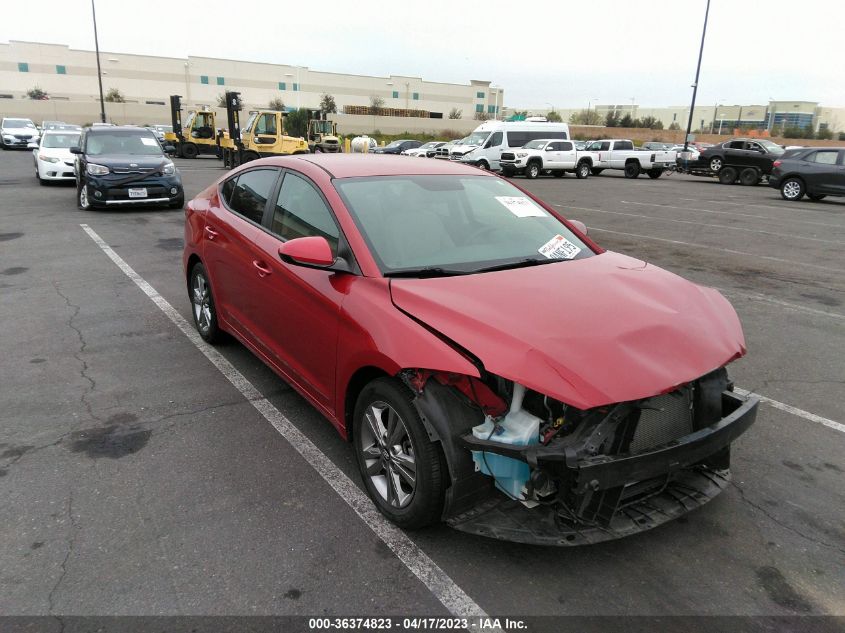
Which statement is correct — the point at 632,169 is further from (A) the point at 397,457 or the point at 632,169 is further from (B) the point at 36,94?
(B) the point at 36,94

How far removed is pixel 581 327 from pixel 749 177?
2703cm

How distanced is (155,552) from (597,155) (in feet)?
103

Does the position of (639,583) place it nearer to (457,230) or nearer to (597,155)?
(457,230)

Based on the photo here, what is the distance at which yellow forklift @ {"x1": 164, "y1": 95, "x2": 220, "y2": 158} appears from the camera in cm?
3334

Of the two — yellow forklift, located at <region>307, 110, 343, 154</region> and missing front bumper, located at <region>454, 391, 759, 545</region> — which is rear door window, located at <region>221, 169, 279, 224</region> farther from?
yellow forklift, located at <region>307, 110, 343, 154</region>

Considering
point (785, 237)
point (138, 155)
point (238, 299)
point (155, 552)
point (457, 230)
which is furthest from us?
point (138, 155)

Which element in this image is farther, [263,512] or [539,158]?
[539,158]

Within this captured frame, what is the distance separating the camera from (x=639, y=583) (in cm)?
259

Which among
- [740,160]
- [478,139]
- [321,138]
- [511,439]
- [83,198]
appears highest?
[478,139]

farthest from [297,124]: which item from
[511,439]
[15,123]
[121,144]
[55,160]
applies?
[511,439]

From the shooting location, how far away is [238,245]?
4305 millimetres

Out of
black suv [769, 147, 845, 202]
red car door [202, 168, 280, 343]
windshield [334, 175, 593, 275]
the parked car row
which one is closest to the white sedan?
the parked car row

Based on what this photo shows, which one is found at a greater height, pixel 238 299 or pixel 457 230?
pixel 457 230

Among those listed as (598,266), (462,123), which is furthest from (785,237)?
(462,123)
